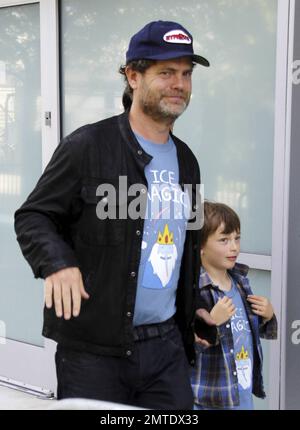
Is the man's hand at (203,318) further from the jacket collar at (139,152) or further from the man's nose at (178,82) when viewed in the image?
the man's nose at (178,82)

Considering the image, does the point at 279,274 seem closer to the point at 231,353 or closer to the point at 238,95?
the point at 231,353

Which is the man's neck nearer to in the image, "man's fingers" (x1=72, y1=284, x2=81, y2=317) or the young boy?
the young boy

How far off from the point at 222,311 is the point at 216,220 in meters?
0.42

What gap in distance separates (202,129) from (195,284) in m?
1.36

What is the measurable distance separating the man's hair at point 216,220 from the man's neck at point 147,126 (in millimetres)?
550

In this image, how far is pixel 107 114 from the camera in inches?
164

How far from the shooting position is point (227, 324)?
281 cm

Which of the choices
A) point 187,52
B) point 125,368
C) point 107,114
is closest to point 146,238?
point 125,368

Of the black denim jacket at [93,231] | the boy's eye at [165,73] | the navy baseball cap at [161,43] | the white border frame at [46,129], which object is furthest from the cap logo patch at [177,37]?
the white border frame at [46,129]

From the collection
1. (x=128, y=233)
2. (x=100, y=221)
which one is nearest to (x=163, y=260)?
(x=128, y=233)

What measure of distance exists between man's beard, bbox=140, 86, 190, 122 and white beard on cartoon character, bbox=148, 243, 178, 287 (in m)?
0.46

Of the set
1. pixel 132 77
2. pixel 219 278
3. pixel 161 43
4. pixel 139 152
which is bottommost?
pixel 219 278

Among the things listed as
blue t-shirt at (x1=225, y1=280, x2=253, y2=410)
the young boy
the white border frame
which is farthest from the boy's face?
the white border frame

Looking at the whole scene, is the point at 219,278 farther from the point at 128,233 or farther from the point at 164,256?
the point at 128,233
